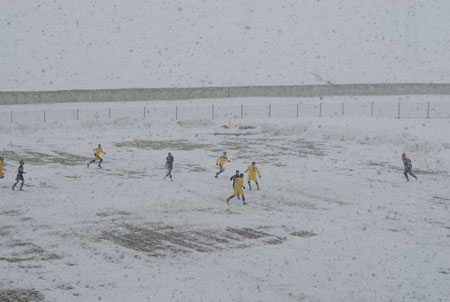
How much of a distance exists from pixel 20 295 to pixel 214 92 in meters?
49.1

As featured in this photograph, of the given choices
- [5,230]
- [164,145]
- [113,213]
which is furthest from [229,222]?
[164,145]

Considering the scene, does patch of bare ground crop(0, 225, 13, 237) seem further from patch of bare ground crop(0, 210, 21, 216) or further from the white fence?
the white fence

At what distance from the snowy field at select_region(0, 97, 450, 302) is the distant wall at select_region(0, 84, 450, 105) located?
15.0 m

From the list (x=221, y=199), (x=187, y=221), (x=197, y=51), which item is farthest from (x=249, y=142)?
(x=197, y=51)

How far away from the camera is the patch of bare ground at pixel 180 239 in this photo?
695 inches

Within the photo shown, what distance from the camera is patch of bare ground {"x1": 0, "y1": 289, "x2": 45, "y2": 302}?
44.4 feet

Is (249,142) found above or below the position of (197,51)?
below

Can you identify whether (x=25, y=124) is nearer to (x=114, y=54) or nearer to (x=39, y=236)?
(x=114, y=54)

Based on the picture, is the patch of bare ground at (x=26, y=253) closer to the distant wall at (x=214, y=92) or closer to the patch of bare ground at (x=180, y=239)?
the patch of bare ground at (x=180, y=239)

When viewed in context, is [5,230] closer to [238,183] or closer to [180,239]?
[180,239]

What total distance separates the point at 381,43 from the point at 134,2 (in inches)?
1248

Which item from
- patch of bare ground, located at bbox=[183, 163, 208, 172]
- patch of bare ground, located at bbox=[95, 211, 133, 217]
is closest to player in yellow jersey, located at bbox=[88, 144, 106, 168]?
patch of bare ground, located at bbox=[183, 163, 208, 172]

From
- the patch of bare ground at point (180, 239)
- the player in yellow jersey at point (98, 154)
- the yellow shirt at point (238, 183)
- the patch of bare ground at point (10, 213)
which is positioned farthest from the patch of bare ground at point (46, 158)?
the patch of bare ground at point (180, 239)

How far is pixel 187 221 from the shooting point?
68.8 ft
